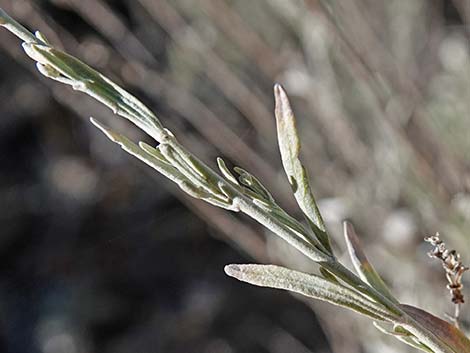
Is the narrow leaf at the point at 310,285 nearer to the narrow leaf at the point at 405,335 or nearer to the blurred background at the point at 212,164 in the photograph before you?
the narrow leaf at the point at 405,335

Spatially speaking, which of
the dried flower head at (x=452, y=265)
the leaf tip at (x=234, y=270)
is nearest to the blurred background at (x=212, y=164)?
the dried flower head at (x=452, y=265)

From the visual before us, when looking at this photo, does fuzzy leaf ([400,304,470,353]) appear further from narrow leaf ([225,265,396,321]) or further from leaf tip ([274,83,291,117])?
leaf tip ([274,83,291,117])

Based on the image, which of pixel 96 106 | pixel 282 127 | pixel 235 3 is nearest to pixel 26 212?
pixel 96 106

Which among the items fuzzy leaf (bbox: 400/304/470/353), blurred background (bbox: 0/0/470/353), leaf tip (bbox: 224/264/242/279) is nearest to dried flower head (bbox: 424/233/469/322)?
fuzzy leaf (bbox: 400/304/470/353)

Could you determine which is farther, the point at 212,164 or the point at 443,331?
the point at 212,164

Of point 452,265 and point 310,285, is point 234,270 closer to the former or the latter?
point 310,285

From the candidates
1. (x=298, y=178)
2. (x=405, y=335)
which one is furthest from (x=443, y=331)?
(x=298, y=178)
